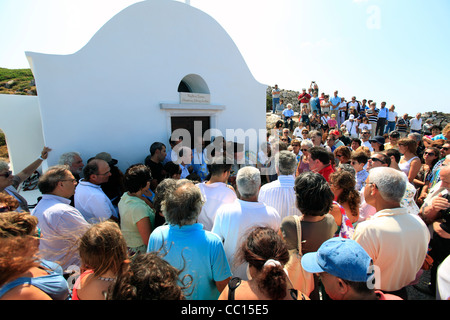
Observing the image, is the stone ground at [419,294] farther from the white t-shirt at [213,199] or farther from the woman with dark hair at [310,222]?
the white t-shirt at [213,199]

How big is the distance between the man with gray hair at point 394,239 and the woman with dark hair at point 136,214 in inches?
77.9

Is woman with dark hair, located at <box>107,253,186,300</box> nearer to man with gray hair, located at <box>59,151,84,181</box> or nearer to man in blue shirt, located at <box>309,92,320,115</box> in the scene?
man with gray hair, located at <box>59,151,84,181</box>

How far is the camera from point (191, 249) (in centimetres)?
178

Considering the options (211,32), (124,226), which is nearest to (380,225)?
(124,226)

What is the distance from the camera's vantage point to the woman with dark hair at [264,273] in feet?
4.23

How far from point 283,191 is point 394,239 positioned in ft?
3.81

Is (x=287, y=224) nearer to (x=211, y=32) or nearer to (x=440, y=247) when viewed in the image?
(x=440, y=247)

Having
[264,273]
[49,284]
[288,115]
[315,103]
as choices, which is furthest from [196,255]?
[315,103]

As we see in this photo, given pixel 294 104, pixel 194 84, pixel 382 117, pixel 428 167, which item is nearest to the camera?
pixel 428 167

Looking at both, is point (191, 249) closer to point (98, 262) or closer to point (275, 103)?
point (98, 262)

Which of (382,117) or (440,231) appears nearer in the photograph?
(440,231)

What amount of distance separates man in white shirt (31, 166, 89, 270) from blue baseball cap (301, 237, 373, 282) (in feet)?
6.73

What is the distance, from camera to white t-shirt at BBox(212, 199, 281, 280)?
6.99 feet
